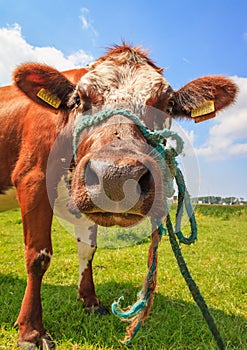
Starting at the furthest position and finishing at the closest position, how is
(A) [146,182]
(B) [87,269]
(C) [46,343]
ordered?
(B) [87,269] < (C) [46,343] < (A) [146,182]

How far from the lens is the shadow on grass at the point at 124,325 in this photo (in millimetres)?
3412

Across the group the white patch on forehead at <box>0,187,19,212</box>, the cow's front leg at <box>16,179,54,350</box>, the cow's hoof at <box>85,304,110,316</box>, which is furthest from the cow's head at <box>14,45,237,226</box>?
the cow's hoof at <box>85,304,110,316</box>

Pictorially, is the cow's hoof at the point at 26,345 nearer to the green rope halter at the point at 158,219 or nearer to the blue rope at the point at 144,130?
the green rope halter at the point at 158,219

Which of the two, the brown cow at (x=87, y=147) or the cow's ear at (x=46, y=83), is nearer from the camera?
the brown cow at (x=87, y=147)

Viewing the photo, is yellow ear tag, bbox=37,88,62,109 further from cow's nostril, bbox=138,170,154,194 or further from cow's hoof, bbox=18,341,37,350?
cow's hoof, bbox=18,341,37,350

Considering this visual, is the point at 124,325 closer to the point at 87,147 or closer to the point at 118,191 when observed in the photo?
the point at 87,147

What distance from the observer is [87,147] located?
2771 mm

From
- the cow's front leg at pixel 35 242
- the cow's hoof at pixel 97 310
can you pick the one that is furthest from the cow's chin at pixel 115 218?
the cow's hoof at pixel 97 310

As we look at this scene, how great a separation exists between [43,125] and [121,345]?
7.29 feet

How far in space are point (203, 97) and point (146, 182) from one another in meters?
1.78

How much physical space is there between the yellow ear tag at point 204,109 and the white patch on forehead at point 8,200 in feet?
7.04

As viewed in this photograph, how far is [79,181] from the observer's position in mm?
2463

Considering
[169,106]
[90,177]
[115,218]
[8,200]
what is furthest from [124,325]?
[169,106]

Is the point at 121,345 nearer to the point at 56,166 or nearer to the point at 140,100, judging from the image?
the point at 56,166
